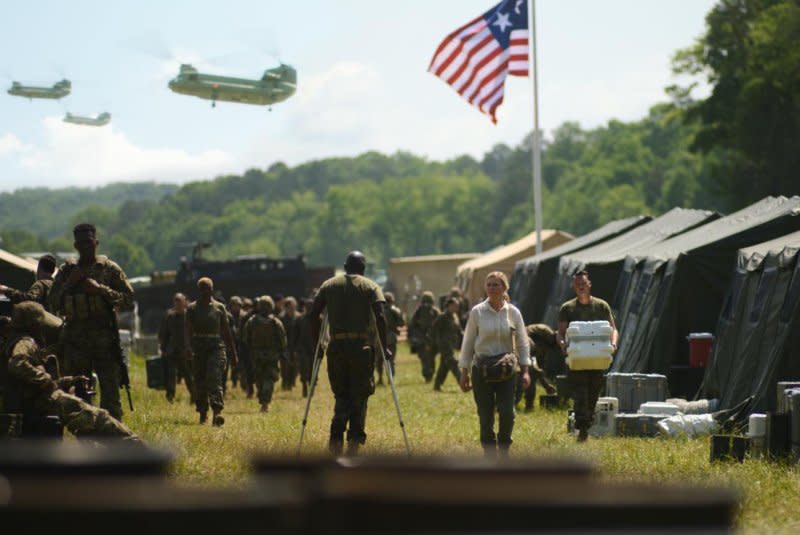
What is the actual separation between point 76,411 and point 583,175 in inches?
6235

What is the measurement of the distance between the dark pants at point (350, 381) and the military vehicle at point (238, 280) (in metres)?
33.6

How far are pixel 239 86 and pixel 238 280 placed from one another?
39.4 feet

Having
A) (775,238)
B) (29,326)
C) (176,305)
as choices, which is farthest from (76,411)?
(176,305)

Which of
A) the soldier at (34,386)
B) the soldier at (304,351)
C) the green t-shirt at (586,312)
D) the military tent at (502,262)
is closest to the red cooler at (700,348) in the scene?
the green t-shirt at (586,312)

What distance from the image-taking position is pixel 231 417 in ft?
62.9

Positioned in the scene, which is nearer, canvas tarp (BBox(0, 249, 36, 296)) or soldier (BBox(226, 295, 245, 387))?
canvas tarp (BBox(0, 249, 36, 296))

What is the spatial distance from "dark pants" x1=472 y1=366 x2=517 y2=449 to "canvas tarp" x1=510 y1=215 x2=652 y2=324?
1714 centimetres

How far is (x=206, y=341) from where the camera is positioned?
17.8 m

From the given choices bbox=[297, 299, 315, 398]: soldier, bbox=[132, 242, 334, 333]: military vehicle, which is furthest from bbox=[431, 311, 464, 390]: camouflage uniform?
bbox=[132, 242, 334, 333]: military vehicle

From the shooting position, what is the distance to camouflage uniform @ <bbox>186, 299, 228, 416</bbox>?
1764cm

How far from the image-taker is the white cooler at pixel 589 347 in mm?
13953

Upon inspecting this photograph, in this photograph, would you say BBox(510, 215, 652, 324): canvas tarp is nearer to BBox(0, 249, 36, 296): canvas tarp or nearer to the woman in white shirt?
BBox(0, 249, 36, 296): canvas tarp

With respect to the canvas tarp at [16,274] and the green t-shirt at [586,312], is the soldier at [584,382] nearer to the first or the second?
the green t-shirt at [586,312]

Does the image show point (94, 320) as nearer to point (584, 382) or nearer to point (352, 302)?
point (352, 302)
